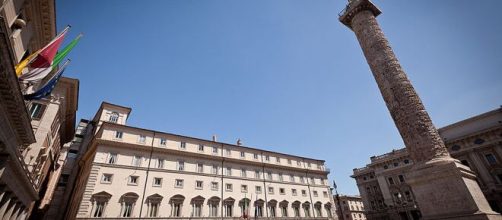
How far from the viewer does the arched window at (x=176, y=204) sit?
2536 centimetres

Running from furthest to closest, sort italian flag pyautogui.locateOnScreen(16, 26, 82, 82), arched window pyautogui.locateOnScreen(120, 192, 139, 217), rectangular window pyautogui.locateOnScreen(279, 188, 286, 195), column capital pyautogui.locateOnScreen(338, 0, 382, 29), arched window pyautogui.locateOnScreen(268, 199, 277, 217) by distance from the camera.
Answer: rectangular window pyautogui.locateOnScreen(279, 188, 286, 195), arched window pyautogui.locateOnScreen(268, 199, 277, 217), arched window pyautogui.locateOnScreen(120, 192, 139, 217), column capital pyautogui.locateOnScreen(338, 0, 382, 29), italian flag pyautogui.locateOnScreen(16, 26, 82, 82)

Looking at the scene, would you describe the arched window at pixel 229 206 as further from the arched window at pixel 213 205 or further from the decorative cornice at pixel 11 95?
the decorative cornice at pixel 11 95

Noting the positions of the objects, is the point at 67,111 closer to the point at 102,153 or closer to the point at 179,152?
the point at 102,153

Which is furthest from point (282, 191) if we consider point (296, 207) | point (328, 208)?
point (328, 208)

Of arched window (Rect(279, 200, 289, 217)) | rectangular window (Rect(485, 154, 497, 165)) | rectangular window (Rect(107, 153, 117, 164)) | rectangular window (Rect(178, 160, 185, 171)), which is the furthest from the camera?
rectangular window (Rect(485, 154, 497, 165))

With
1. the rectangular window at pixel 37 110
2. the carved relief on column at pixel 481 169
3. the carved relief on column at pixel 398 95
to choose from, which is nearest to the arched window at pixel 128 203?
the rectangular window at pixel 37 110

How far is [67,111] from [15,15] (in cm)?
1691

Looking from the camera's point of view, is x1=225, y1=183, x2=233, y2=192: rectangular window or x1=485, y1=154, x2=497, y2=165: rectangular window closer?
x1=225, y1=183, x2=233, y2=192: rectangular window

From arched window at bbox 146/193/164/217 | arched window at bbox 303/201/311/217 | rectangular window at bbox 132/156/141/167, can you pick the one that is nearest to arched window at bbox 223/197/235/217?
arched window at bbox 146/193/164/217

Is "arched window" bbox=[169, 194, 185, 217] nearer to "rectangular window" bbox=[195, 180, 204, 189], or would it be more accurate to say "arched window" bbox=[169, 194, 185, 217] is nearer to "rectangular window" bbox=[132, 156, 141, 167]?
"rectangular window" bbox=[195, 180, 204, 189]

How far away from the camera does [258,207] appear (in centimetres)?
3162

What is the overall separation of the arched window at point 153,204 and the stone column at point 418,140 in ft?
76.7

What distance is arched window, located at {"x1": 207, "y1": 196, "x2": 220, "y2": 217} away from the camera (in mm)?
27706

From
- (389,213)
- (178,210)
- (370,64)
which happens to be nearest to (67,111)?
(178,210)
